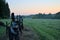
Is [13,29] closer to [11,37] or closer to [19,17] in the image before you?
[11,37]

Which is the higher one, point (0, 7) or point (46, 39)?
point (0, 7)

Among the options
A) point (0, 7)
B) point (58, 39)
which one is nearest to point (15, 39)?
point (58, 39)

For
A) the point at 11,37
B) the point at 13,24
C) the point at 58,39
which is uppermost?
the point at 13,24

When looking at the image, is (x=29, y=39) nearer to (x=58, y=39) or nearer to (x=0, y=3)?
(x=58, y=39)

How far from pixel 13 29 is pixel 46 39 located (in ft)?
33.9

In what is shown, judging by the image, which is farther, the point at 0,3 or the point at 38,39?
the point at 0,3

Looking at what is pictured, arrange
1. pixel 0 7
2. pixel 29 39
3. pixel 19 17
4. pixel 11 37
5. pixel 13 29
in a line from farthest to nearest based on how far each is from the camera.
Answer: pixel 0 7
pixel 19 17
pixel 29 39
pixel 11 37
pixel 13 29

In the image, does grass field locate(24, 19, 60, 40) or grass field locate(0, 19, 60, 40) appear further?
grass field locate(24, 19, 60, 40)

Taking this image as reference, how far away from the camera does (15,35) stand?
1369 cm

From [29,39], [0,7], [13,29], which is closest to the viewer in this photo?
[13,29]

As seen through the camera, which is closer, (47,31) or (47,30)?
(47,31)

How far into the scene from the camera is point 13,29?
43.4 ft

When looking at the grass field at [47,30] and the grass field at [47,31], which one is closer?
the grass field at [47,31]

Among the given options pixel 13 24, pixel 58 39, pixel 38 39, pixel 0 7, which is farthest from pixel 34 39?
pixel 0 7
